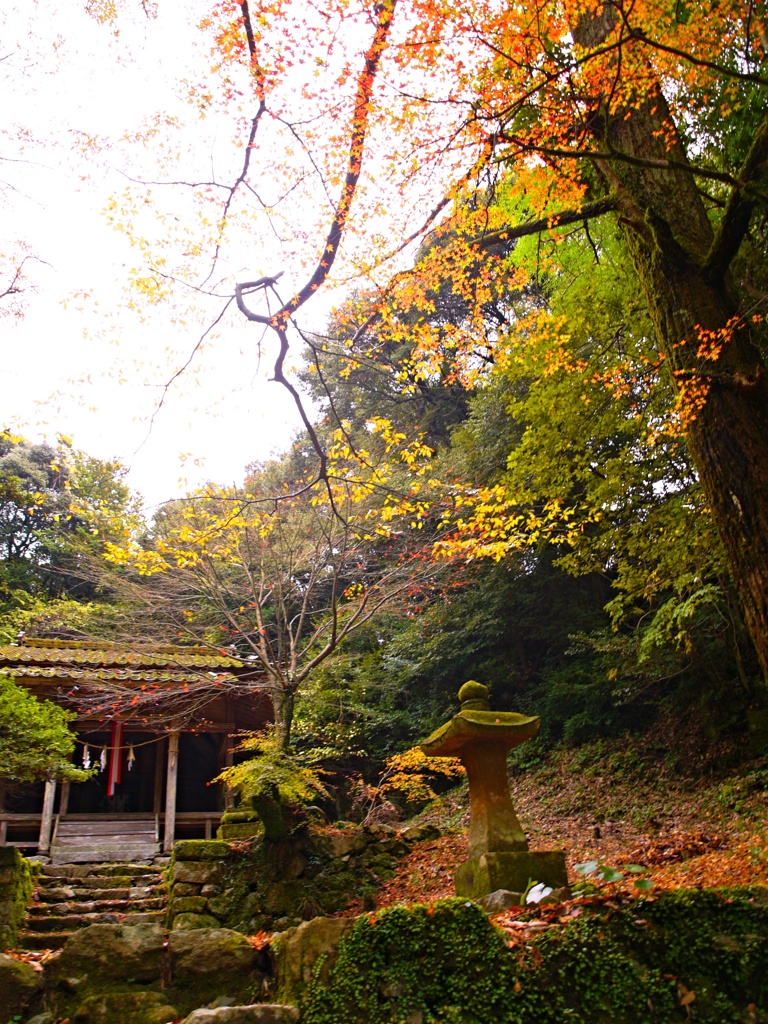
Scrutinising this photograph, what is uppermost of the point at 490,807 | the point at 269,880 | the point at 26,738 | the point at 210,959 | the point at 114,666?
the point at 114,666

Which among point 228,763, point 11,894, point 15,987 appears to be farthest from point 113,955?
point 228,763

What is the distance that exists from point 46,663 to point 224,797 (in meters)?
3.78

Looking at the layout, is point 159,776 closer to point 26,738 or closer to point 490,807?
point 26,738

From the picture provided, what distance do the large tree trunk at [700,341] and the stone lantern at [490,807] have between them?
2.45 meters

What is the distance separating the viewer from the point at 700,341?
184 inches

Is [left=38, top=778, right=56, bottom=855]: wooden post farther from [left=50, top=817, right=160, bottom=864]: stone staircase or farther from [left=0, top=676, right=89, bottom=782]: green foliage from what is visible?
[left=0, top=676, right=89, bottom=782]: green foliage

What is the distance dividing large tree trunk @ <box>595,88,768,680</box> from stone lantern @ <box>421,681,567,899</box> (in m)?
2.45

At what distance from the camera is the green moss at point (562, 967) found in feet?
11.5

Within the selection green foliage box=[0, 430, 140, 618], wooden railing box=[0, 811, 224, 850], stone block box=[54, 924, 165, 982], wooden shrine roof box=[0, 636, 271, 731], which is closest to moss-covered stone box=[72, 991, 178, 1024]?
stone block box=[54, 924, 165, 982]

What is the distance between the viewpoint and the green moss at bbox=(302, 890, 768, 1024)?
350 centimetres

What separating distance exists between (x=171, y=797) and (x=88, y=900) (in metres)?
2.35

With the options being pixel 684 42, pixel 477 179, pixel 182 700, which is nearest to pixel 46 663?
pixel 182 700

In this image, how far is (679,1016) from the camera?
3480mm

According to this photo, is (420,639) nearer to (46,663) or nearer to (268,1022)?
(46,663)
